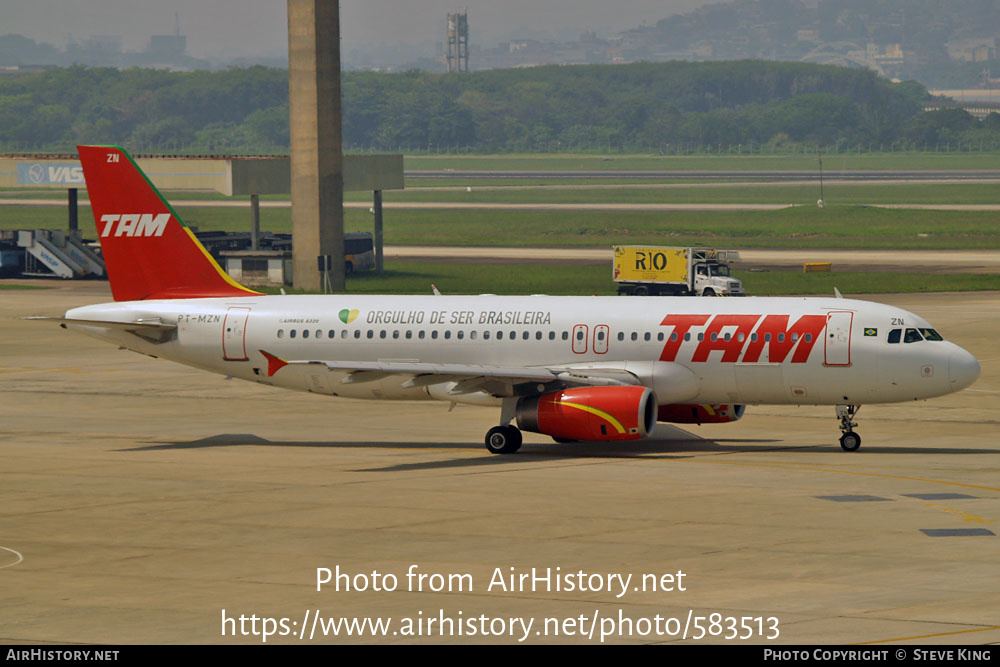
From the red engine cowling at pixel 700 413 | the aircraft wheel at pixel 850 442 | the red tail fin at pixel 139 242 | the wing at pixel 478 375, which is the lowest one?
the aircraft wheel at pixel 850 442

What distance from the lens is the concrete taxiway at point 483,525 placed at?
24016 mm

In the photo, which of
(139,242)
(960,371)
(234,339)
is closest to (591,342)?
(960,371)

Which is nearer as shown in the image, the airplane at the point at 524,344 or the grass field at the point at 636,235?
the airplane at the point at 524,344

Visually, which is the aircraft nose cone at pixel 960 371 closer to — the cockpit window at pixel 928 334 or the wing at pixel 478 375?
the cockpit window at pixel 928 334

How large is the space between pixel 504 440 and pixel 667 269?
59975mm

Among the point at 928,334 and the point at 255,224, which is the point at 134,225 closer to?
the point at 928,334

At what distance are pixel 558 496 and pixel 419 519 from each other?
14.0ft

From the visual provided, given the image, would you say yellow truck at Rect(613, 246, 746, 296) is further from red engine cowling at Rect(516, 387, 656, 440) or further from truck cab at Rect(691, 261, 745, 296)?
red engine cowling at Rect(516, 387, 656, 440)

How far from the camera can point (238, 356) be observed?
1865 inches

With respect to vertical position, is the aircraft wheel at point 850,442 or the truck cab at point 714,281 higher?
the aircraft wheel at point 850,442

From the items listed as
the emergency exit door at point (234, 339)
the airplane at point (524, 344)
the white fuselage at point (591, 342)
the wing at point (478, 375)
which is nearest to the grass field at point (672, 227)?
the airplane at point (524, 344)

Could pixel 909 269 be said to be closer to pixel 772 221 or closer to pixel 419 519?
pixel 772 221

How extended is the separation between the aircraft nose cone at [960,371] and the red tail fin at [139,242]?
73.3ft
